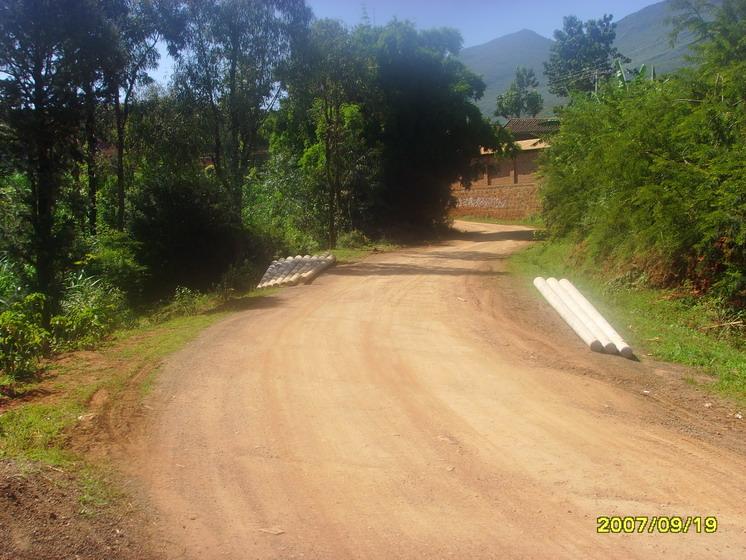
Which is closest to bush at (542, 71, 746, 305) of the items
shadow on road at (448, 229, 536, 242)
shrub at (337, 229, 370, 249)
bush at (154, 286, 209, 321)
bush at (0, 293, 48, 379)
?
bush at (154, 286, 209, 321)

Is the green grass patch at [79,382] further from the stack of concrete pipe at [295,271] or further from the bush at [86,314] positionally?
the stack of concrete pipe at [295,271]

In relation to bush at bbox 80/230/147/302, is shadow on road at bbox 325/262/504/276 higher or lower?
lower

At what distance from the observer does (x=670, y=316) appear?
40.1 ft

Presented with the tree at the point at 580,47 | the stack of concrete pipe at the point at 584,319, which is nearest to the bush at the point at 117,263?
the stack of concrete pipe at the point at 584,319

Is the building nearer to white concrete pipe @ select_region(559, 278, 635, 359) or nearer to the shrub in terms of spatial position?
the shrub

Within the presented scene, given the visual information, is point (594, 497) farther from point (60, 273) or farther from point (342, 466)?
point (60, 273)

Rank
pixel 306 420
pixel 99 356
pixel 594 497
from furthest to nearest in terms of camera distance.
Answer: pixel 99 356 < pixel 306 420 < pixel 594 497

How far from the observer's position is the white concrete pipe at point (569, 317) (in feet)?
31.6

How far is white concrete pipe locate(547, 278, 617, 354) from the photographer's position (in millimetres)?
9492

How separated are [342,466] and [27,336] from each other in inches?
208

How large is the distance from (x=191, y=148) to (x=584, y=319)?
17.9 m

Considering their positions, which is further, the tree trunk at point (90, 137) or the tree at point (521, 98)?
the tree at point (521, 98)

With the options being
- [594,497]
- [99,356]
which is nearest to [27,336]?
[99,356]

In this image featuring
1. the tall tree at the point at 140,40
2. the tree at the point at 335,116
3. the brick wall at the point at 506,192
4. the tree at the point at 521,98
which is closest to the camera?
the tall tree at the point at 140,40
